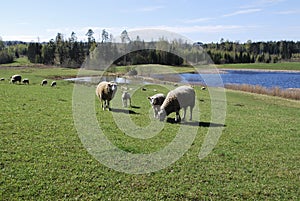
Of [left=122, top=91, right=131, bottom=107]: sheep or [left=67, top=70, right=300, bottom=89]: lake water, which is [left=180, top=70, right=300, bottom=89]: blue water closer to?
[left=67, top=70, right=300, bottom=89]: lake water

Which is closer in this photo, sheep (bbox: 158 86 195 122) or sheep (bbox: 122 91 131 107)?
sheep (bbox: 158 86 195 122)

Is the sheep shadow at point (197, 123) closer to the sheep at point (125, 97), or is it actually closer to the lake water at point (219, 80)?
the sheep at point (125, 97)

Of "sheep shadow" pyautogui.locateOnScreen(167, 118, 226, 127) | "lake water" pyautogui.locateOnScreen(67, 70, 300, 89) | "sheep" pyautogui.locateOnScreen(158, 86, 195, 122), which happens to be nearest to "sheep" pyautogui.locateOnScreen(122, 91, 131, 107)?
"sheep shadow" pyautogui.locateOnScreen(167, 118, 226, 127)

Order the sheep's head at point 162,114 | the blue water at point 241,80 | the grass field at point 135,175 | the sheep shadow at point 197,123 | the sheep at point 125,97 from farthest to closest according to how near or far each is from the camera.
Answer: the blue water at point 241,80 → the sheep at point 125,97 → the sheep shadow at point 197,123 → the sheep's head at point 162,114 → the grass field at point 135,175

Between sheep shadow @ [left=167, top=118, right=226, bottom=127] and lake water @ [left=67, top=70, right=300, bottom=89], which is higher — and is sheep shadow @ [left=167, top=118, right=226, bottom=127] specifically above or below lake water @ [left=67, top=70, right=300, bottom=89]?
below

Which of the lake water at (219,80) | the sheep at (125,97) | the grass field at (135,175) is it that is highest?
the lake water at (219,80)

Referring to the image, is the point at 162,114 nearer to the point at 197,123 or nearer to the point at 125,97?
the point at 197,123

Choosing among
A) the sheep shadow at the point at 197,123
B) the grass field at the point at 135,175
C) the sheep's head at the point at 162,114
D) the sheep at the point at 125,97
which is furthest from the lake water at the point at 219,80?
the grass field at the point at 135,175

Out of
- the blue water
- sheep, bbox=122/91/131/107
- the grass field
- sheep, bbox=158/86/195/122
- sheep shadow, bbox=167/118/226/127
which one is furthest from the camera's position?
the blue water

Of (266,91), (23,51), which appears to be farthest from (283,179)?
(23,51)

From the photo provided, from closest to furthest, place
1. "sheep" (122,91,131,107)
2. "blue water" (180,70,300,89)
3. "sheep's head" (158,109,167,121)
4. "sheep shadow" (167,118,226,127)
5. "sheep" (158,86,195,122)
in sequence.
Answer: "sheep" (158,86,195,122) < "sheep's head" (158,109,167,121) < "sheep shadow" (167,118,226,127) < "sheep" (122,91,131,107) < "blue water" (180,70,300,89)

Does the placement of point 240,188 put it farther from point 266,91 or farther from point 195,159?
point 266,91

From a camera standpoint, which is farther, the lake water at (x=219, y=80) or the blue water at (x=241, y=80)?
the blue water at (x=241, y=80)

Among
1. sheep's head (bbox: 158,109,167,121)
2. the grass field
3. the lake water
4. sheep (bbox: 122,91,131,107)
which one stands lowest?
the grass field
